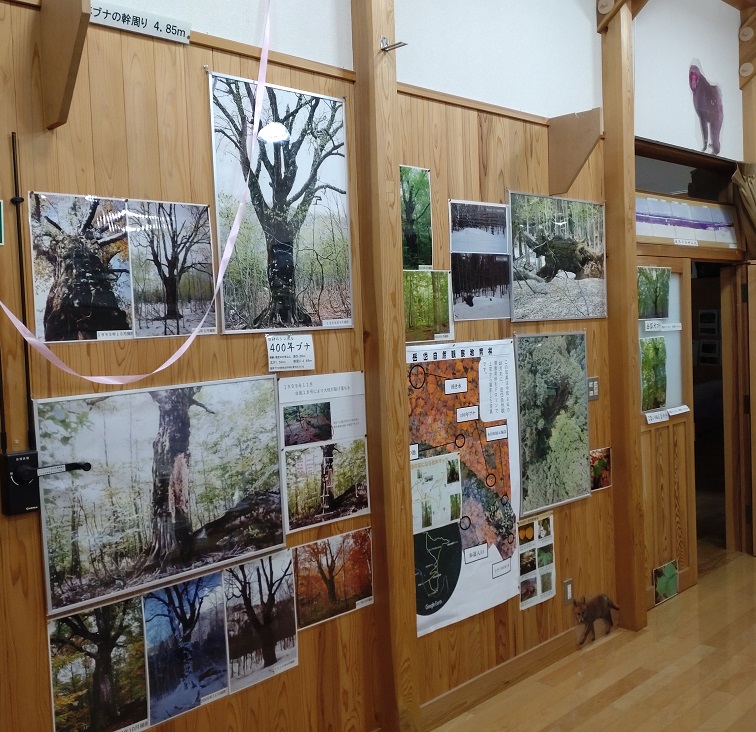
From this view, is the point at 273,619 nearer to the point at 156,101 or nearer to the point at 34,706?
the point at 34,706

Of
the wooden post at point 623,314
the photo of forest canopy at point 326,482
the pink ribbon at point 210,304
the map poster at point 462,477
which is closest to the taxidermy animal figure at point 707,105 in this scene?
the wooden post at point 623,314

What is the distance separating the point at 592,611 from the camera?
360 centimetres

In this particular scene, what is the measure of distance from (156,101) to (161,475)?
3.50 ft

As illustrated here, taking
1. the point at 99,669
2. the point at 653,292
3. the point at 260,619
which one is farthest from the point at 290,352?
the point at 653,292

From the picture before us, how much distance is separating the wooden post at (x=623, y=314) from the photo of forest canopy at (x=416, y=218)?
1.26 metres

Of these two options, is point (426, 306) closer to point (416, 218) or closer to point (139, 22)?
point (416, 218)

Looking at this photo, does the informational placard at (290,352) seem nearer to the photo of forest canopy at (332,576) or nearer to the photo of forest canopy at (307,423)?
the photo of forest canopy at (307,423)

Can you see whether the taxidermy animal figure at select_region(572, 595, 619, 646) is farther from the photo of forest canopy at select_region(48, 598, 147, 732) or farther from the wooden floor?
the photo of forest canopy at select_region(48, 598, 147, 732)

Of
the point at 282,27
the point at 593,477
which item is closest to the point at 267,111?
the point at 282,27

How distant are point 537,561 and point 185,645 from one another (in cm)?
170

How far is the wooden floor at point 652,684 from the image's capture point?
285 centimetres

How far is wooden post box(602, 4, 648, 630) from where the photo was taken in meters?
3.61

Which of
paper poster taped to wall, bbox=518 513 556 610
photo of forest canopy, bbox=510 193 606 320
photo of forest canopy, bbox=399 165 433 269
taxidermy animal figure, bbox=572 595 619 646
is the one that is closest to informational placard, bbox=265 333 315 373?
photo of forest canopy, bbox=399 165 433 269

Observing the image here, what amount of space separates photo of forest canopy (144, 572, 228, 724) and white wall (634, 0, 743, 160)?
127 inches
